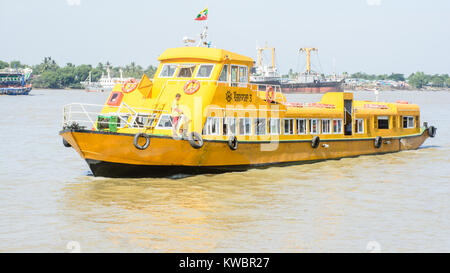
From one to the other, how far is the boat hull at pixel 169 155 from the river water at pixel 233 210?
36 cm

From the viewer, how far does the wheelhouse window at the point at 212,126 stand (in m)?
19.3

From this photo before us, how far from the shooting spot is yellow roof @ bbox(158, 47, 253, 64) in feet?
66.2

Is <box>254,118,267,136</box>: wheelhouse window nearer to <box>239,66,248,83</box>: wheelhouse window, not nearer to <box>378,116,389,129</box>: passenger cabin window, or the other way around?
<box>239,66,248,83</box>: wheelhouse window

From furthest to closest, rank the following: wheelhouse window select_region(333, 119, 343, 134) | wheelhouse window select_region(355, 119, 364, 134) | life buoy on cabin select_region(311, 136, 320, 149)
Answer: wheelhouse window select_region(355, 119, 364, 134)
wheelhouse window select_region(333, 119, 343, 134)
life buoy on cabin select_region(311, 136, 320, 149)

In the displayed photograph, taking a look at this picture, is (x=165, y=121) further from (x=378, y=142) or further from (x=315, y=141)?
(x=378, y=142)

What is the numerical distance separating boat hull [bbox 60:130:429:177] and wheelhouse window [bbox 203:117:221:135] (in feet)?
1.61

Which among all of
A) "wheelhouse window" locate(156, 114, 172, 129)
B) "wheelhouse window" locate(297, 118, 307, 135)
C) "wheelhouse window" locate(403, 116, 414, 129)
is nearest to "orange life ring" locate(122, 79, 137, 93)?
"wheelhouse window" locate(156, 114, 172, 129)

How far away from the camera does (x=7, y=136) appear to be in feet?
112

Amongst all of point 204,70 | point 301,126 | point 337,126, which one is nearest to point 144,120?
point 204,70

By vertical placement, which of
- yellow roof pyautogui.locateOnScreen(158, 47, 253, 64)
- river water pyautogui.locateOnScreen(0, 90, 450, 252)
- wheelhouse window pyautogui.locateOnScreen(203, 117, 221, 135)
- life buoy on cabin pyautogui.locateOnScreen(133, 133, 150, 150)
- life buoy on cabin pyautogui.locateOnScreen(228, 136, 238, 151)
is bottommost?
river water pyautogui.locateOnScreen(0, 90, 450, 252)

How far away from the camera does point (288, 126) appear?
22516mm
